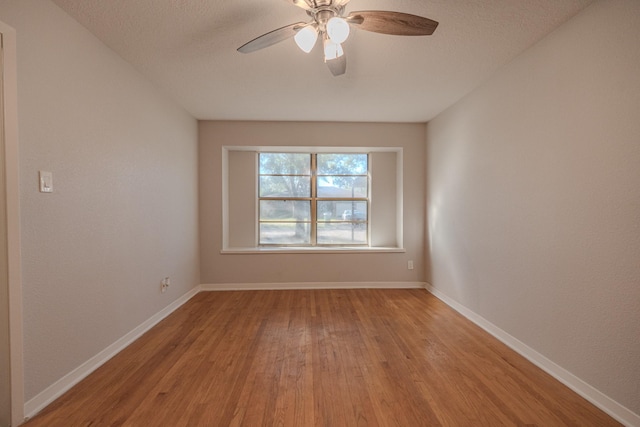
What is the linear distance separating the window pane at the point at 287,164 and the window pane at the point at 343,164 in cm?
24

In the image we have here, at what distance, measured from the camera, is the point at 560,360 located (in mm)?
1880

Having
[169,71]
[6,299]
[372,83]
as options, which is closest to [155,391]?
[6,299]

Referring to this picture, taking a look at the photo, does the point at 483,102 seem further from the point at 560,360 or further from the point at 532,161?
the point at 560,360

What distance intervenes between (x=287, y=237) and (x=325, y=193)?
0.92 m

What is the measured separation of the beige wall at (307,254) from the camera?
12.9 feet

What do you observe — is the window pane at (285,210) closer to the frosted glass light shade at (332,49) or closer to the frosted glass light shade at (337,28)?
the frosted glass light shade at (332,49)

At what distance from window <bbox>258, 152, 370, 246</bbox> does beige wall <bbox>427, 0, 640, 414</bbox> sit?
185cm

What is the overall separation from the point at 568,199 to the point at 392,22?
1.60 metres

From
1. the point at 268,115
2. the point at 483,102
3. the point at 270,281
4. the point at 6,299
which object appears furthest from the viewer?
the point at 270,281

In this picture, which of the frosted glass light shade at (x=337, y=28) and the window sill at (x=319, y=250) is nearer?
the frosted glass light shade at (x=337, y=28)

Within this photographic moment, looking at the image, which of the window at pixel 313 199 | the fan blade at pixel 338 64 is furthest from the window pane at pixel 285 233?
the fan blade at pixel 338 64

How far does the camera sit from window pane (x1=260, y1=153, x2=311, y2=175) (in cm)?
438

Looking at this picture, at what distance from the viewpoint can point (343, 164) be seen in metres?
4.44

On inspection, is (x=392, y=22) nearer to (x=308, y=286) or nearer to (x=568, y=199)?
(x=568, y=199)
